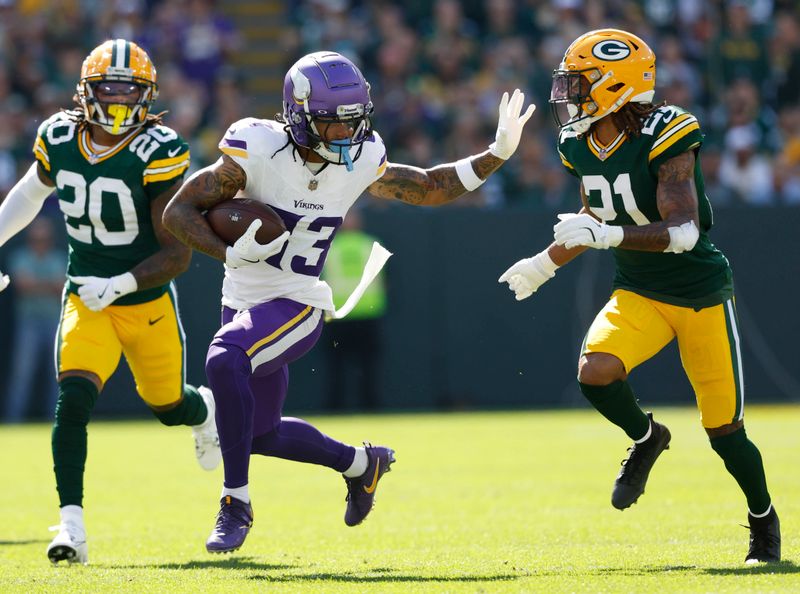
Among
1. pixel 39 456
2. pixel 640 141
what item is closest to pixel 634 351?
pixel 640 141

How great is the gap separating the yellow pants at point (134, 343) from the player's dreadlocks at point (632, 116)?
6.90ft

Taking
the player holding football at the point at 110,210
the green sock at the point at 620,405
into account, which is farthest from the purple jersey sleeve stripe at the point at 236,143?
the green sock at the point at 620,405

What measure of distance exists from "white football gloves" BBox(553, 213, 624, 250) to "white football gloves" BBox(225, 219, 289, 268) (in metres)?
1.06

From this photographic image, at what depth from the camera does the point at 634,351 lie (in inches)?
205

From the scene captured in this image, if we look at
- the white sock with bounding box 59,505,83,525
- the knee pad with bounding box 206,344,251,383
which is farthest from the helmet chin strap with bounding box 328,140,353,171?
the white sock with bounding box 59,505,83,525

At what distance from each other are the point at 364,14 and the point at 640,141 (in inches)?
383

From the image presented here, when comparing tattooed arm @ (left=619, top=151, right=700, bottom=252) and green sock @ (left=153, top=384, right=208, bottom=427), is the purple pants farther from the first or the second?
tattooed arm @ (left=619, top=151, right=700, bottom=252)

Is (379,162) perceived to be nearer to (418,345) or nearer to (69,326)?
(69,326)

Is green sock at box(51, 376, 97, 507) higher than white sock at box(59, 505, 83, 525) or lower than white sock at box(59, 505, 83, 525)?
higher

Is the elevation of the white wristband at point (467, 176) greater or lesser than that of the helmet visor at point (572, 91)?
lesser

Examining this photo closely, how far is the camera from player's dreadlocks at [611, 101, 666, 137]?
5.29m

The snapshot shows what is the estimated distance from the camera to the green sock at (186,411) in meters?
6.25

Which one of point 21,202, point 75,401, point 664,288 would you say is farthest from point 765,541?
point 21,202

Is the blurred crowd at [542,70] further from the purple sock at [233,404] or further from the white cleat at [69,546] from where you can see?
the white cleat at [69,546]
